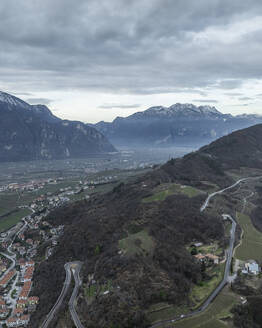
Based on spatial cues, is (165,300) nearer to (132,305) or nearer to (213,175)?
(132,305)

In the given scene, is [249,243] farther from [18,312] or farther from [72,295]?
[18,312]

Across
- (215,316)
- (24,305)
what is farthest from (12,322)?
(215,316)

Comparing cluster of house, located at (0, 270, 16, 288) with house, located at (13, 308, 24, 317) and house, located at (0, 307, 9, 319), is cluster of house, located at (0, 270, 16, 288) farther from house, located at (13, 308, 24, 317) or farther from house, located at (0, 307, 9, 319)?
house, located at (13, 308, 24, 317)

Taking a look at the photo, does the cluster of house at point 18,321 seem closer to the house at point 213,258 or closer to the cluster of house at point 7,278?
the cluster of house at point 7,278

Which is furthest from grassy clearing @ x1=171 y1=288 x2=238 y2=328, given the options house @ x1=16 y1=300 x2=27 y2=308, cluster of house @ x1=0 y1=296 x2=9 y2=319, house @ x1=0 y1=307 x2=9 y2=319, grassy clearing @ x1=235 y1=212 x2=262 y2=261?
cluster of house @ x1=0 y1=296 x2=9 y2=319

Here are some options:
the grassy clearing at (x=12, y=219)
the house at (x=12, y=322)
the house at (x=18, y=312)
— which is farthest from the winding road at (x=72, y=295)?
the grassy clearing at (x=12, y=219)

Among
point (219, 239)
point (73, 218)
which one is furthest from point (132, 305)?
point (73, 218)
